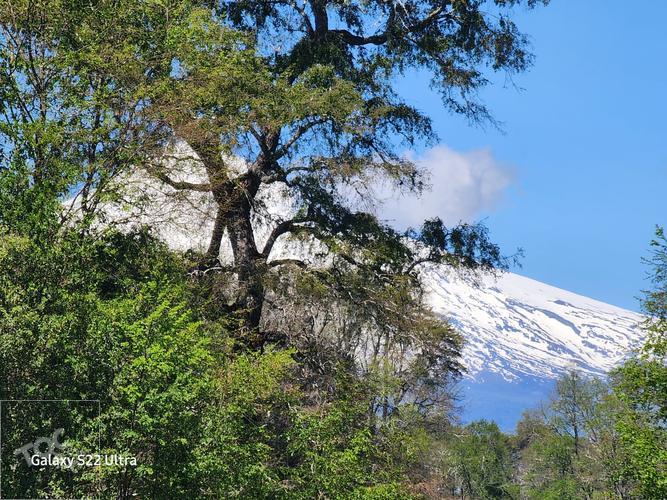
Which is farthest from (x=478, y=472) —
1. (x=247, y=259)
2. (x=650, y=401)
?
(x=247, y=259)

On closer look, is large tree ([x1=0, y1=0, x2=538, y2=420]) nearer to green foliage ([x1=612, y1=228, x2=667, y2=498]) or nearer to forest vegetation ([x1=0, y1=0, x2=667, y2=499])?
forest vegetation ([x1=0, y1=0, x2=667, y2=499])

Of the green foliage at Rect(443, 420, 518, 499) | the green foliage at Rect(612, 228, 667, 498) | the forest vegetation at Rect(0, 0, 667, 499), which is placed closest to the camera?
the forest vegetation at Rect(0, 0, 667, 499)

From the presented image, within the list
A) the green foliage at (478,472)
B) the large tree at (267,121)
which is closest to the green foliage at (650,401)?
the large tree at (267,121)

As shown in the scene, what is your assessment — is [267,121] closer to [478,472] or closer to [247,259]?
[247,259]

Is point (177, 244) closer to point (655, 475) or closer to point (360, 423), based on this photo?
point (360, 423)

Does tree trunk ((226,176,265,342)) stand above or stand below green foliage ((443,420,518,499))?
below

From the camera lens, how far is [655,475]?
2148 cm

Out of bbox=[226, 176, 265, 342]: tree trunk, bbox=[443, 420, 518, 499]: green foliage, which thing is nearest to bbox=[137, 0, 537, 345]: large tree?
bbox=[226, 176, 265, 342]: tree trunk

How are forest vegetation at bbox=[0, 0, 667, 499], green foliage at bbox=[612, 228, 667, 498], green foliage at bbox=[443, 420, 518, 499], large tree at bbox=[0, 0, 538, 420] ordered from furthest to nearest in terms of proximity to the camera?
green foliage at bbox=[443, 420, 518, 499]
green foliage at bbox=[612, 228, 667, 498]
large tree at bbox=[0, 0, 538, 420]
forest vegetation at bbox=[0, 0, 667, 499]

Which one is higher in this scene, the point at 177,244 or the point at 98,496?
the point at 177,244

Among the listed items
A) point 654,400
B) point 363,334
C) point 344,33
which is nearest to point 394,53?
point 344,33

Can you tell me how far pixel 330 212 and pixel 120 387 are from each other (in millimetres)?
9941

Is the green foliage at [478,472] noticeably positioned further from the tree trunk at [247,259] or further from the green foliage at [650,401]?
the tree trunk at [247,259]

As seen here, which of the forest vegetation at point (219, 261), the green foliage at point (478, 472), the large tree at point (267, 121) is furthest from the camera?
the green foliage at point (478, 472)
